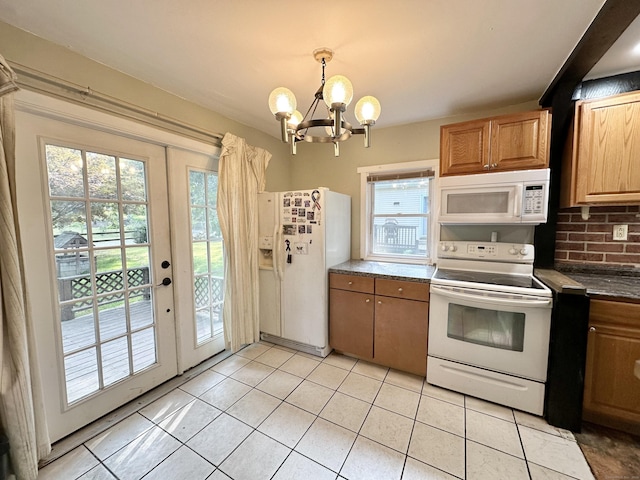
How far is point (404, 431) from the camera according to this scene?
1641 mm

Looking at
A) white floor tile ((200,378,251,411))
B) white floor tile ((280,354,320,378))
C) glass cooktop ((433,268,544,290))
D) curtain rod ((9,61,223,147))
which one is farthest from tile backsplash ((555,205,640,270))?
curtain rod ((9,61,223,147))

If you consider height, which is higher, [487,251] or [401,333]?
[487,251]

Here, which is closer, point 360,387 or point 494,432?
point 494,432

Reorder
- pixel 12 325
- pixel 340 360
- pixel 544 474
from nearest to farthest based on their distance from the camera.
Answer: pixel 12 325, pixel 544 474, pixel 340 360

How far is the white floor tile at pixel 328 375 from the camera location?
2.13 m

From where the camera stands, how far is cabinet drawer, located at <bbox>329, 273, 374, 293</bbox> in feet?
7.60

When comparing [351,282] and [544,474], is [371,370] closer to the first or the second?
[351,282]

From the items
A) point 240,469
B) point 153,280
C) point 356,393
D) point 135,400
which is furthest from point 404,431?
point 153,280

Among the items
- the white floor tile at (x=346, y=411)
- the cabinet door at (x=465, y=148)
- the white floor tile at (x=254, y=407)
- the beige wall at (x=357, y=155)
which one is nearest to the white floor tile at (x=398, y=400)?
the white floor tile at (x=346, y=411)

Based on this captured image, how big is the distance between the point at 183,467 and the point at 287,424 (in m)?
0.61

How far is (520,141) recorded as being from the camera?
194cm

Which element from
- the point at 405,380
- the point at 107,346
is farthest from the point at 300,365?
the point at 107,346

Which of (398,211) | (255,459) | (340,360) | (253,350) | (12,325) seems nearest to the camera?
(12,325)

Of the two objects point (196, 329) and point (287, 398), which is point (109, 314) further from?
point (287, 398)
